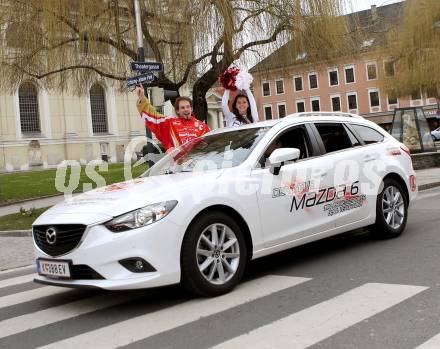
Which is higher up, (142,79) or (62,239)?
(142,79)

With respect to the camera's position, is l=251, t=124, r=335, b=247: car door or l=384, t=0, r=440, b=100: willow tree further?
l=384, t=0, r=440, b=100: willow tree

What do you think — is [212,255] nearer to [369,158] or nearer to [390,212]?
[369,158]

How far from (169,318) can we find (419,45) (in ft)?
95.1

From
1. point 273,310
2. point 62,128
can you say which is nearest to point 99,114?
point 62,128

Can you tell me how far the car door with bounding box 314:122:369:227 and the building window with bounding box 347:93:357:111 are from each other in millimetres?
64591

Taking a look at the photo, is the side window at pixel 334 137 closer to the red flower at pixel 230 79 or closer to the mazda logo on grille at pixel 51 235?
the red flower at pixel 230 79

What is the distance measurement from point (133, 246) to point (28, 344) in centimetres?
110

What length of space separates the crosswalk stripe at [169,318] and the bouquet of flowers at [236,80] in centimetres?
449

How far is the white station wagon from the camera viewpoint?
4902 millimetres

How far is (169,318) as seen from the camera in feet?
15.7

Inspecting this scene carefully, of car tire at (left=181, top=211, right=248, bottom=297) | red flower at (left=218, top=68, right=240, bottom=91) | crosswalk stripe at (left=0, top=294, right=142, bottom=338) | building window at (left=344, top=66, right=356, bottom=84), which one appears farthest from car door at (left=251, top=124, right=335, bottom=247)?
building window at (left=344, top=66, right=356, bottom=84)

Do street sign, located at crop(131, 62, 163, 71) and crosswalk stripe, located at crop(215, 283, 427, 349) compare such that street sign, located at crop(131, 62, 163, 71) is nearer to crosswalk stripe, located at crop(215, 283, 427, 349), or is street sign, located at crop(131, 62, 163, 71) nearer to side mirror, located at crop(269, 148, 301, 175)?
side mirror, located at crop(269, 148, 301, 175)

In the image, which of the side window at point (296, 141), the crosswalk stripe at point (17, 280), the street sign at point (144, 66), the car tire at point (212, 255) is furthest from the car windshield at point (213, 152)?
the street sign at point (144, 66)

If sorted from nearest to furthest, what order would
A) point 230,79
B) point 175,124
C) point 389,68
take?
point 175,124, point 230,79, point 389,68
